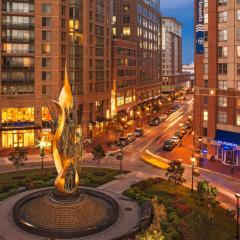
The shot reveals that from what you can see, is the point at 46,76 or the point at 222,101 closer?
the point at 222,101

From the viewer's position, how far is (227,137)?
6400cm

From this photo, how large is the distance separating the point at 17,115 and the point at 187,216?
45.3 metres

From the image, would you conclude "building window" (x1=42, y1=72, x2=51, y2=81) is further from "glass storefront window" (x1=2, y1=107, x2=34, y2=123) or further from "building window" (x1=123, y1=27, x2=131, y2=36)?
"building window" (x1=123, y1=27, x2=131, y2=36)

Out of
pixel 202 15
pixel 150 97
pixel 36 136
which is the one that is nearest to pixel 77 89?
pixel 36 136

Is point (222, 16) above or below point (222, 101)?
above

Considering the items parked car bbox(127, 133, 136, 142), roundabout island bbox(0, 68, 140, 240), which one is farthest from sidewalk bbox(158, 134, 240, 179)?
roundabout island bbox(0, 68, 140, 240)

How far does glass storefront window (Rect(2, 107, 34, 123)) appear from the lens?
72.2 m

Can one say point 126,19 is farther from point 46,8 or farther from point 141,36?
point 46,8

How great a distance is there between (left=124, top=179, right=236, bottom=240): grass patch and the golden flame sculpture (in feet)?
30.1

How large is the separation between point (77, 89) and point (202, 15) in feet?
96.5

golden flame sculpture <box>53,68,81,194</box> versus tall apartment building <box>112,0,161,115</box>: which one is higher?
tall apartment building <box>112,0,161,115</box>

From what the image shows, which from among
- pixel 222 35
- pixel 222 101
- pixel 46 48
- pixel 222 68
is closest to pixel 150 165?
pixel 222 101

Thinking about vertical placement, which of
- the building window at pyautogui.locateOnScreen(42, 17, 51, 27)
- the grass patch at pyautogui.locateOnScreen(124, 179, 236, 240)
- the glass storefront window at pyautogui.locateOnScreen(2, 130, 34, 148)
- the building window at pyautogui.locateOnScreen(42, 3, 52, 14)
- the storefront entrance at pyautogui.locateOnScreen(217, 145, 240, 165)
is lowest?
the grass patch at pyautogui.locateOnScreen(124, 179, 236, 240)

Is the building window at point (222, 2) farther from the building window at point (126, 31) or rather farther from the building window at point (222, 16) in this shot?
the building window at point (126, 31)
